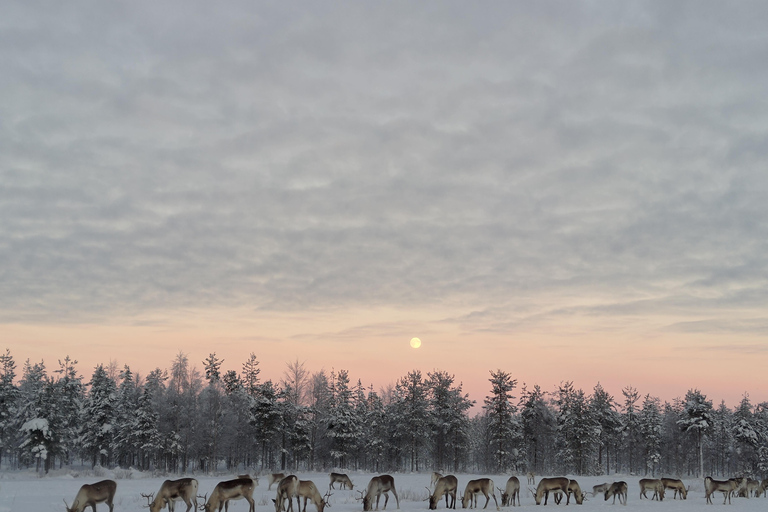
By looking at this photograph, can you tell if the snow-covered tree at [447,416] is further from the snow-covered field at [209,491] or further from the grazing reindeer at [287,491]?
the grazing reindeer at [287,491]

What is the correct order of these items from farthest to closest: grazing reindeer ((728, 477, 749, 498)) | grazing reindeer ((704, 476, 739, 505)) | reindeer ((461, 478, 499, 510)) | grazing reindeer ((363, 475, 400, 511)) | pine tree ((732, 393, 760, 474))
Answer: pine tree ((732, 393, 760, 474)) < grazing reindeer ((728, 477, 749, 498)) < grazing reindeer ((704, 476, 739, 505)) < reindeer ((461, 478, 499, 510)) < grazing reindeer ((363, 475, 400, 511))

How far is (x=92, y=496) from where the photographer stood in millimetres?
25391

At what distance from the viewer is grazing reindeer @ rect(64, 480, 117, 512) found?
25.0m

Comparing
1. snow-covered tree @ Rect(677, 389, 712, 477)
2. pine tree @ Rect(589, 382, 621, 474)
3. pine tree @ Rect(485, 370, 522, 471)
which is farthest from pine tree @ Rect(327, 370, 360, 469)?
snow-covered tree @ Rect(677, 389, 712, 477)

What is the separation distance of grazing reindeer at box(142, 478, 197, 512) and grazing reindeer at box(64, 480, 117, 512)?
2082mm

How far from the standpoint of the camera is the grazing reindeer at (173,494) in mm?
25844

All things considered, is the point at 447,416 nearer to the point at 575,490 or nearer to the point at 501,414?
the point at 501,414

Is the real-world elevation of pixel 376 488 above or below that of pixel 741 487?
above

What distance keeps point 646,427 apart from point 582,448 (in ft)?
68.9

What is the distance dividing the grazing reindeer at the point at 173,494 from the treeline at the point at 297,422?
45.2m

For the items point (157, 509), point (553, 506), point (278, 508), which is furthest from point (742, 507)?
point (157, 509)

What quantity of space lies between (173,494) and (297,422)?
6000 centimetres

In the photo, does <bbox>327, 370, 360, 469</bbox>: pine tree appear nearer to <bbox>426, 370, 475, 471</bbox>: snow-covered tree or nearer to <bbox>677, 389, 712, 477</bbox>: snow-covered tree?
<bbox>426, 370, 475, 471</bbox>: snow-covered tree

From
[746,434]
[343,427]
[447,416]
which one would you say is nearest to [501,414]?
[447,416]
